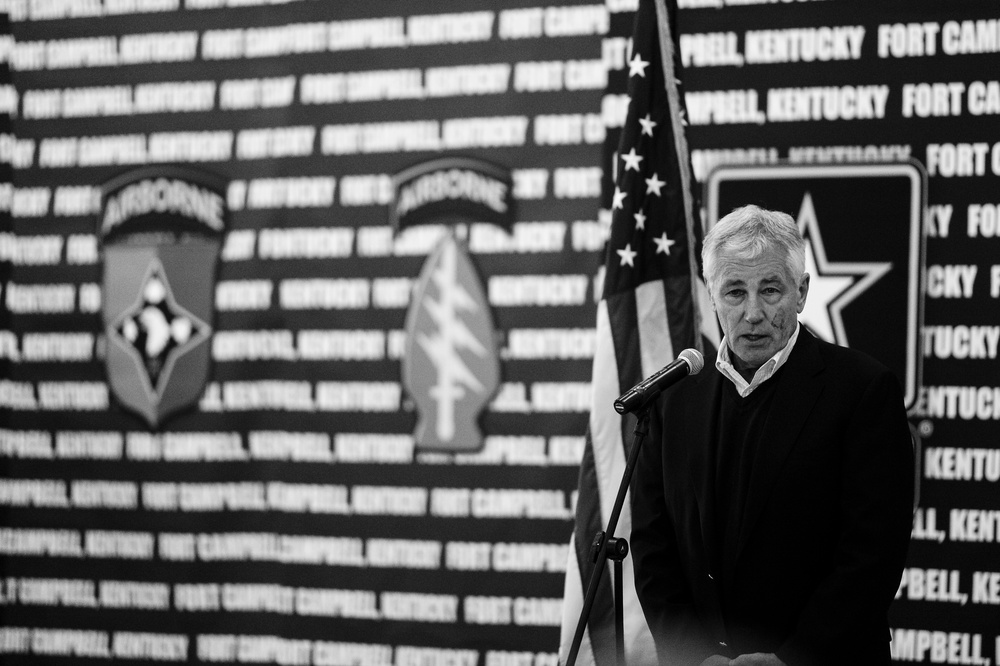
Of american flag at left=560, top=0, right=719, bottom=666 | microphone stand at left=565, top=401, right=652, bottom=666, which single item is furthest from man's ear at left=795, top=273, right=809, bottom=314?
american flag at left=560, top=0, right=719, bottom=666

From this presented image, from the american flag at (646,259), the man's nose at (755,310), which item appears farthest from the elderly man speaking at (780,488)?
the american flag at (646,259)

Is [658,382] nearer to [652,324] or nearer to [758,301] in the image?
[758,301]

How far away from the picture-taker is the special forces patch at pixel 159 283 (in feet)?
10.8

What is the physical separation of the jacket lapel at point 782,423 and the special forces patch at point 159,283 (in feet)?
7.32

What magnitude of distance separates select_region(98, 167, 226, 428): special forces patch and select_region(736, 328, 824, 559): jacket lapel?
223 centimetres

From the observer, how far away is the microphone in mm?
1571

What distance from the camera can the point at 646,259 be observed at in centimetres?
242

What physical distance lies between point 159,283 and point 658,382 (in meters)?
2.29

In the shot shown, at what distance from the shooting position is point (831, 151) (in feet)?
9.02

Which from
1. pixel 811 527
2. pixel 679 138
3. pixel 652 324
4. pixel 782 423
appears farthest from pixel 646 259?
pixel 811 527

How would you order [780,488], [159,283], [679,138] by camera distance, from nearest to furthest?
[780,488] < [679,138] < [159,283]

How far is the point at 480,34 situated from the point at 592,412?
1410 millimetres

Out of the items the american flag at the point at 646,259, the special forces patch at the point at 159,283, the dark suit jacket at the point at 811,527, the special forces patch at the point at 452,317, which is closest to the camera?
the dark suit jacket at the point at 811,527

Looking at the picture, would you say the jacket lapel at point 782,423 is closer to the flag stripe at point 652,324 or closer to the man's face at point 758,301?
the man's face at point 758,301
